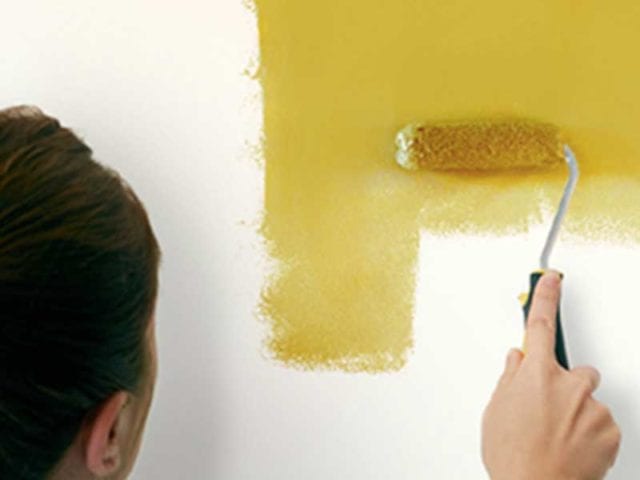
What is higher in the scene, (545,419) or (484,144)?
(484,144)

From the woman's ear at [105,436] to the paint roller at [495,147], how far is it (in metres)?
0.29

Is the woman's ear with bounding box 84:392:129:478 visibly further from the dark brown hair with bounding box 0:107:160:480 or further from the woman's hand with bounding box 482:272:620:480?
the woman's hand with bounding box 482:272:620:480

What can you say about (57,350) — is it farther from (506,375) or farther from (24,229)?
(506,375)

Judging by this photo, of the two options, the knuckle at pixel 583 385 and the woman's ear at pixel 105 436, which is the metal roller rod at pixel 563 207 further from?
the woman's ear at pixel 105 436

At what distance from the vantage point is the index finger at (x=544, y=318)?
2.24 feet

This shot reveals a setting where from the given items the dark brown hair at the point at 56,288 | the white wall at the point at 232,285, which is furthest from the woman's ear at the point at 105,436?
the white wall at the point at 232,285

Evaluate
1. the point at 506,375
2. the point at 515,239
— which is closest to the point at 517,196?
the point at 515,239

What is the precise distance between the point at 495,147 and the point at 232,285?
0.23m

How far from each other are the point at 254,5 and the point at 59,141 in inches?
9.5

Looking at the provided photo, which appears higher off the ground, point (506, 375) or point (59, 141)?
point (59, 141)

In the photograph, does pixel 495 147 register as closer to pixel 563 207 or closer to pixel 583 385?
pixel 563 207

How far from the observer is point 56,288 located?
51 centimetres

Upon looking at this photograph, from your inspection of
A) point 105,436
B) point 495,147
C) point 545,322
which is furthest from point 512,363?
point 105,436

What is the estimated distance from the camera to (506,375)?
0.70 metres
